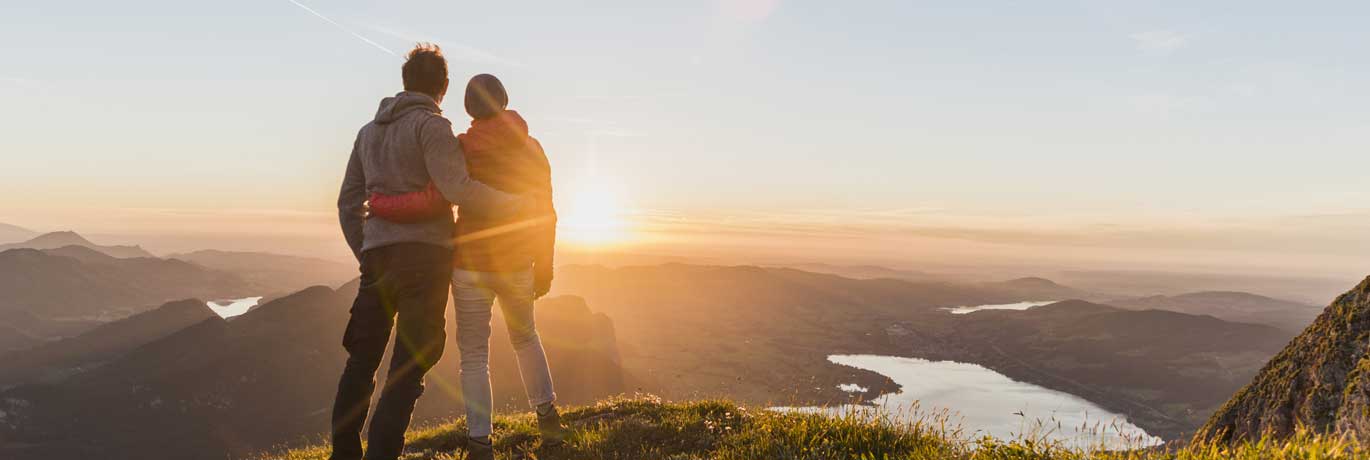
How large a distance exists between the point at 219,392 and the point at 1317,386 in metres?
160

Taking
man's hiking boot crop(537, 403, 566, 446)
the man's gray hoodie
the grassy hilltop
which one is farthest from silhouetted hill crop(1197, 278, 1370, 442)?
the man's gray hoodie

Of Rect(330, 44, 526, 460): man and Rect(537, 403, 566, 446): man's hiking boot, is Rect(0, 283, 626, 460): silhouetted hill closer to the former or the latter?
Rect(537, 403, 566, 446): man's hiking boot

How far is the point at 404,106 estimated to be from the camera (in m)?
4.91

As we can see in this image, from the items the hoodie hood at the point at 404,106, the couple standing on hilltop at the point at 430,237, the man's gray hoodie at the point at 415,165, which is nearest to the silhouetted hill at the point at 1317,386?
the couple standing on hilltop at the point at 430,237

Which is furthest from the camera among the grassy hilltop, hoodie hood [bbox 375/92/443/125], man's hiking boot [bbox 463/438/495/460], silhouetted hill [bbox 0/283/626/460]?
silhouetted hill [bbox 0/283/626/460]

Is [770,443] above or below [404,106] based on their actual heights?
below

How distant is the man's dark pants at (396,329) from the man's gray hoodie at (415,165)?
14 cm

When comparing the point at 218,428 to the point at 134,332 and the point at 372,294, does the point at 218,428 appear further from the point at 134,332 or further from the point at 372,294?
the point at 372,294

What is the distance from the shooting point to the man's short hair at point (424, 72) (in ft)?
16.5

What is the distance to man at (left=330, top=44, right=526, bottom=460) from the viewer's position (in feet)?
15.6

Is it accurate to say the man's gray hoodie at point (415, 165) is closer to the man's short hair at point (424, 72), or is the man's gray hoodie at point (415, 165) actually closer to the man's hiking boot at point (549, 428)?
the man's short hair at point (424, 72)

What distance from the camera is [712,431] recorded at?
6.32 metres

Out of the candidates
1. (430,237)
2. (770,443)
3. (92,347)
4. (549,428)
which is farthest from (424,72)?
(92,347)

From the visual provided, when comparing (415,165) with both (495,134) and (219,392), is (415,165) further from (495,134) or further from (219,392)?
(219,392)
